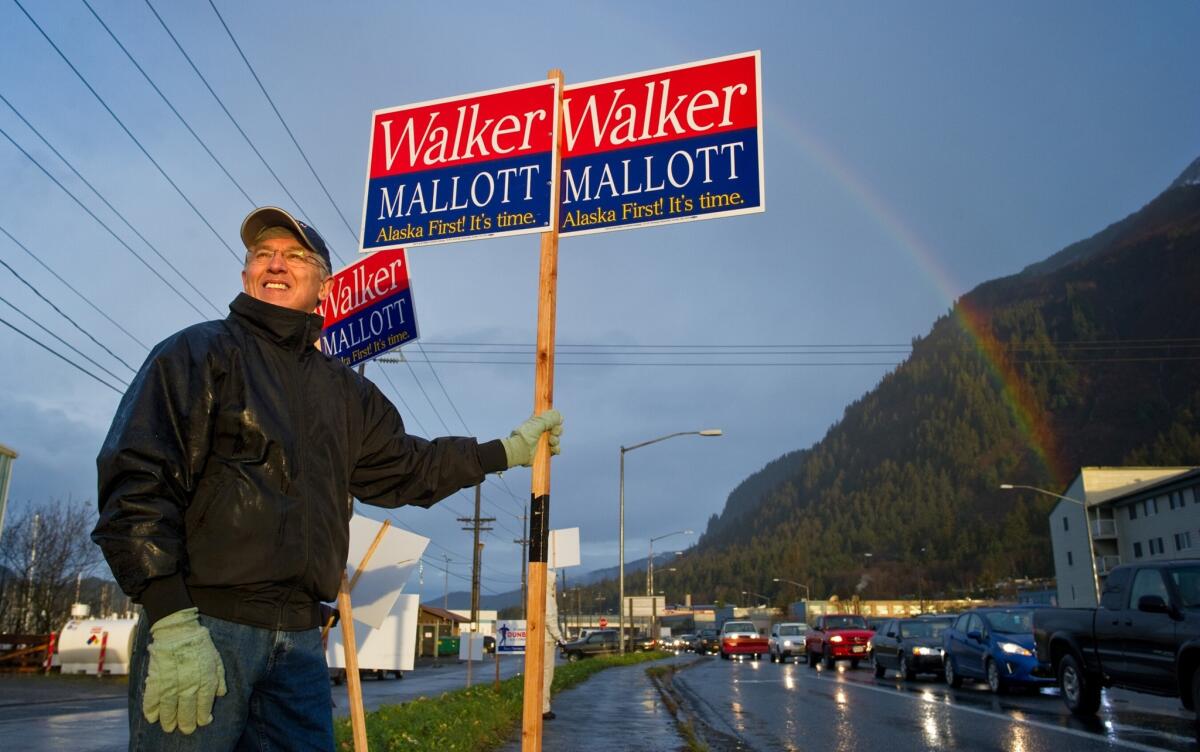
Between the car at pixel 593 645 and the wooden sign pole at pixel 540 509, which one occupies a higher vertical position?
the wooden sign pole at pixel 540 509

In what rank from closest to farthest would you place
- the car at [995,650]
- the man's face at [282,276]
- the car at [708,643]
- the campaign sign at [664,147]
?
the man's face at [282,276]
the campaign sign at [664,147]
the car at [995,650]
the car at [708,643]

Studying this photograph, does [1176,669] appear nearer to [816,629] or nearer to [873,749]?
[873,749]

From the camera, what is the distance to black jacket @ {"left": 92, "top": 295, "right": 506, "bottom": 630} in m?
2.23

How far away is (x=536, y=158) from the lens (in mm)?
5023

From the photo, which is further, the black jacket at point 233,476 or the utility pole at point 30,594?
the utility pole at point 30,594

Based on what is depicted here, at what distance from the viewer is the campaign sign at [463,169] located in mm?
4984

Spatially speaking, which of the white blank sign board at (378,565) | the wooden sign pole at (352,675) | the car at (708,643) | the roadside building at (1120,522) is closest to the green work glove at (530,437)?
the wooden sign pole at (352,675)

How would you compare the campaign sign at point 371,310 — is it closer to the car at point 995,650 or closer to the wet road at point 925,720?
the wet road at point 925,720

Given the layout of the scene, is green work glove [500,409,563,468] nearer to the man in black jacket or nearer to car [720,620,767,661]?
the man in black jacket

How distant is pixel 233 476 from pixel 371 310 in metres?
4.38

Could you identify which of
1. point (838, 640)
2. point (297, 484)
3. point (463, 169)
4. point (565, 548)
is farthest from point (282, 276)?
point (838, 640)

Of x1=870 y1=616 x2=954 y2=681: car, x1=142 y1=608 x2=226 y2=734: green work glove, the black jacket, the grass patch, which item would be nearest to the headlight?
x1=870 y1=616 x2=954 y2=681: car

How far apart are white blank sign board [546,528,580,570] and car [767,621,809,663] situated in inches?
889

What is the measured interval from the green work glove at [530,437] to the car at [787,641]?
105 feet
